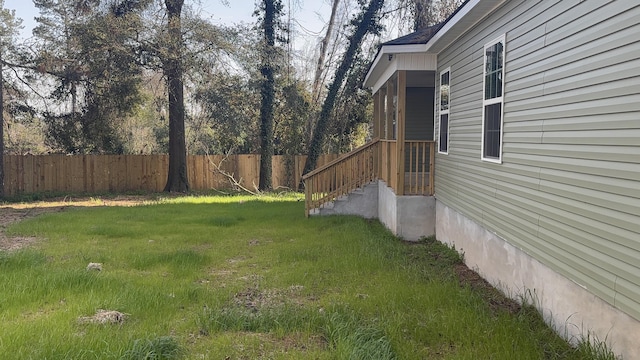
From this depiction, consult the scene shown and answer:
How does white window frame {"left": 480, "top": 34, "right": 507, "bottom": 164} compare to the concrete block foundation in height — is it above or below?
above

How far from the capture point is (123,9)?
16.2 metres

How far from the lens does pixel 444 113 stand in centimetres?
850

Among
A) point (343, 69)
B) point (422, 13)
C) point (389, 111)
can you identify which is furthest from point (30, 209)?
point (422, 13)

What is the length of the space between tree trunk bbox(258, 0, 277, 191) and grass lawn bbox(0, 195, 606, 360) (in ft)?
34.1

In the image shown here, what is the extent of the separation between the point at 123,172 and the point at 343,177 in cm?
1192

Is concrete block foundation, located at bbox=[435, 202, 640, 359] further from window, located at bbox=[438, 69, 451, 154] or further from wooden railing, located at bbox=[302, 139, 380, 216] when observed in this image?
wooden railing, located at bbox=[302, 139, 380, 216]

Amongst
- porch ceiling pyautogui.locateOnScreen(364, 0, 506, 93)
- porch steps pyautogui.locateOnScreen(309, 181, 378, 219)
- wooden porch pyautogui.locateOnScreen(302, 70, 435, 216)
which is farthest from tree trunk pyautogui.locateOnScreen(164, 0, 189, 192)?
porch steps pyautogui.locateOnScreen(309, 181, 378, 219)

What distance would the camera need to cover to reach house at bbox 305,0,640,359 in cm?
307

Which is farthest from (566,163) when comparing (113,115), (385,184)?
(113,115)

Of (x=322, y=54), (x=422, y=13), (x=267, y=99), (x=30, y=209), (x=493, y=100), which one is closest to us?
(x=493, y=100)

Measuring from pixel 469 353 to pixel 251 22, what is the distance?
17.1 meters

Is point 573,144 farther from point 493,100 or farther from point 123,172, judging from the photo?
point 123,172

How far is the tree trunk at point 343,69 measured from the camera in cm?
1744

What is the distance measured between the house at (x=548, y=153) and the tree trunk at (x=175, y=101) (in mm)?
8517
